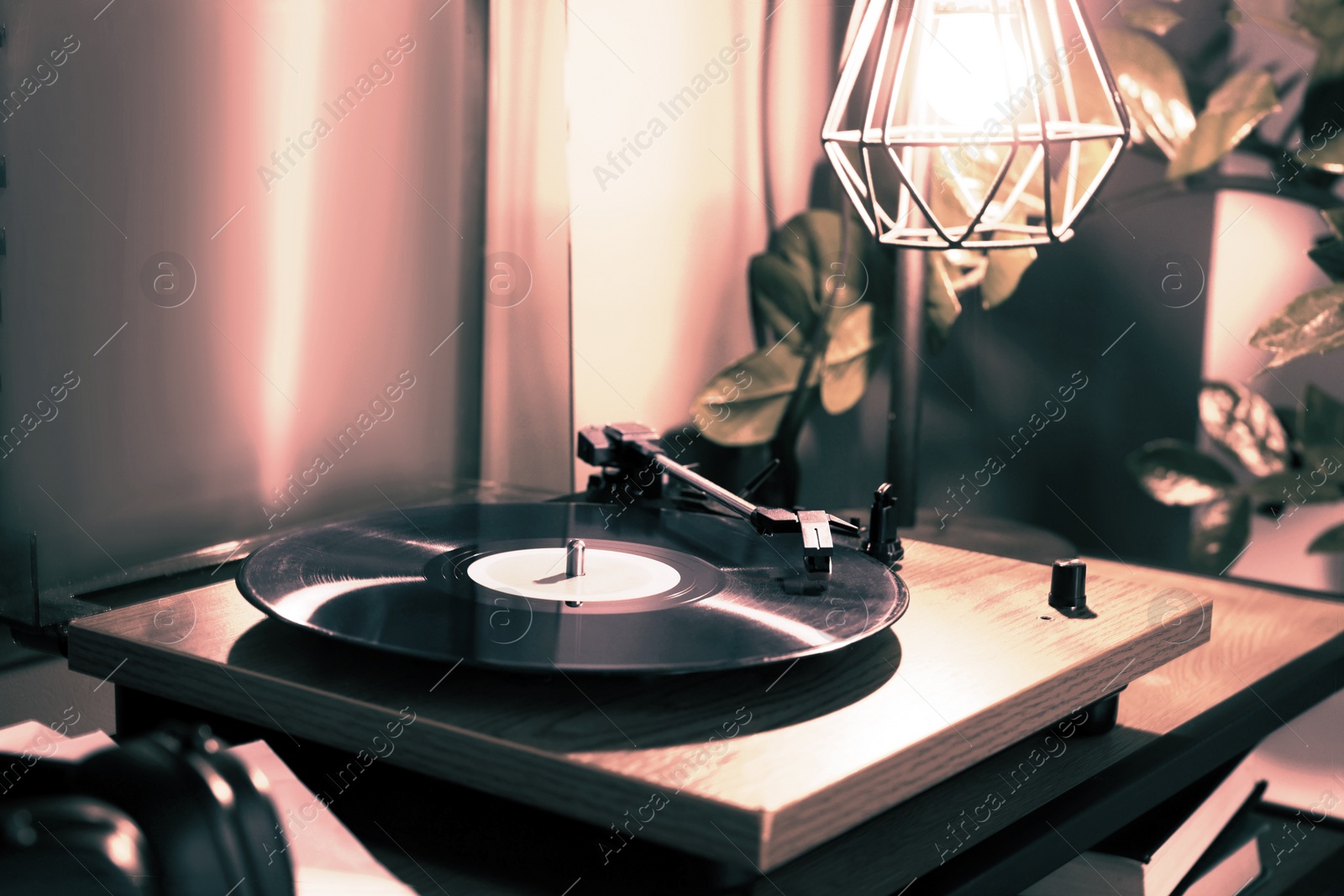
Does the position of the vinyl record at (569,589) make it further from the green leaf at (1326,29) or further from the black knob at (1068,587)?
the green leaf at (1326,29)

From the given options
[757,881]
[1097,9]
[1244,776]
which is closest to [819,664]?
[757,881]

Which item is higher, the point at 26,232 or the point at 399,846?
the point at 26,232

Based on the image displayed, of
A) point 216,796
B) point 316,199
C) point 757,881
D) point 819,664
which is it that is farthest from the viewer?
point 316,199

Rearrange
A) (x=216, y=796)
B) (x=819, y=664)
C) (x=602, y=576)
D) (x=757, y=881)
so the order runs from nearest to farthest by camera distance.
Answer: (x=216, y=796) → (x=757, y=881) → (x=819, y=664) → (x=602, y=576)

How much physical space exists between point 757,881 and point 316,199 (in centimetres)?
104

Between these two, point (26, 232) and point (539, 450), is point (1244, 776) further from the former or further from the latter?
point (26, 232)

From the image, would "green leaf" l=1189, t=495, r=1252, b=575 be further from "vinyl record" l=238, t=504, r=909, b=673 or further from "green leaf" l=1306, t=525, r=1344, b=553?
"vinyl record" l=238, t=504, r=909, b=673

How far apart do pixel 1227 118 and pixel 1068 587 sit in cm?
82

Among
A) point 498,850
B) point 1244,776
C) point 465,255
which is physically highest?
point 465,255

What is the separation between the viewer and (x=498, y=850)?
0.69 metres

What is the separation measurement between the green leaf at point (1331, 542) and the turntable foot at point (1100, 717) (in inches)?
26.5

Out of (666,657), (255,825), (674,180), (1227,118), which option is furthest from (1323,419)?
(255,825)

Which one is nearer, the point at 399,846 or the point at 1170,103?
the point at 399,846

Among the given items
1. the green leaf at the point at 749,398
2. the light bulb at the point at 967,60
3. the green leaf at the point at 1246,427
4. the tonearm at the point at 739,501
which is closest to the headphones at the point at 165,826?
the tonearm at the point at 739,501
